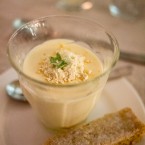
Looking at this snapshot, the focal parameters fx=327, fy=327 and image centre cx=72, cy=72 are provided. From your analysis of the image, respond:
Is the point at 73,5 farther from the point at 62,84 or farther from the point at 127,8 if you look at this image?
the point at 62,84

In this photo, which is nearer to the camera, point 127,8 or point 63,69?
point 63,69

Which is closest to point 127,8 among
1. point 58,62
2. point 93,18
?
point 93,18

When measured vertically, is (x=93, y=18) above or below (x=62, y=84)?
below

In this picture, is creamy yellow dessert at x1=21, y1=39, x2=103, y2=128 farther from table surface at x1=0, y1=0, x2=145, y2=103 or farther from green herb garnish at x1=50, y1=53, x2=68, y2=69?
table surface at x1=0, y1=0, x2=145, y2=103

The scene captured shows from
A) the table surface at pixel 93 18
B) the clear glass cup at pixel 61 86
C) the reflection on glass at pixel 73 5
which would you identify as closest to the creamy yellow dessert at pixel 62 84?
the clear glass cup at pixel 61 86

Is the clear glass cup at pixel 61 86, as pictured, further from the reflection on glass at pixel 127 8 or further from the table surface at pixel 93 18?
the reflection on glass at pixel 127 8

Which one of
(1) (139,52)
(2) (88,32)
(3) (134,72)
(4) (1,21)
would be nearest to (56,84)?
(2) (88,32)
